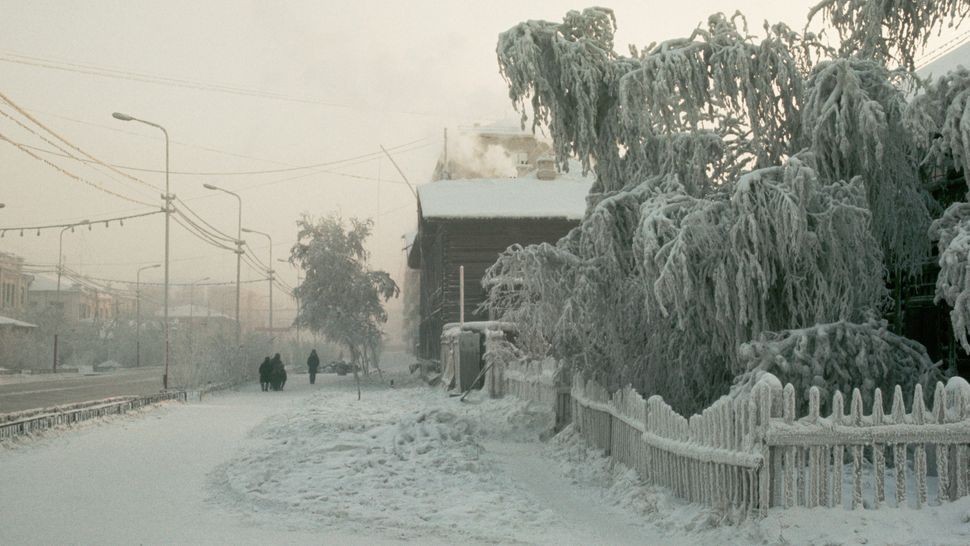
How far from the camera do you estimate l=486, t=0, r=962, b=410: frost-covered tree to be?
9.57m

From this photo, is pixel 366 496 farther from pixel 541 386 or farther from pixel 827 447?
pixel 541 386

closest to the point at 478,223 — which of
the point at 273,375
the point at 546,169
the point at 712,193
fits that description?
the point at 546,169

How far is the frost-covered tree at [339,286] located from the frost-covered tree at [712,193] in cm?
3232

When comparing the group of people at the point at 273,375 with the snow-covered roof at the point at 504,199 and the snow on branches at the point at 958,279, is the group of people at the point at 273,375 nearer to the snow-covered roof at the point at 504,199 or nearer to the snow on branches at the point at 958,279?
the snow-covered roof at the point at 504,199

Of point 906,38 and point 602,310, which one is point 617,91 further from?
point 906,38

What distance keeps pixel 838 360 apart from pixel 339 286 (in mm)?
37570

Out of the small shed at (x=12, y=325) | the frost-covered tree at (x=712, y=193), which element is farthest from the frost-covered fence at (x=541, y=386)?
the small shed at (x=12, y=325)

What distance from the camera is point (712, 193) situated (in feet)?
39.1

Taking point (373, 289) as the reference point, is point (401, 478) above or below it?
below

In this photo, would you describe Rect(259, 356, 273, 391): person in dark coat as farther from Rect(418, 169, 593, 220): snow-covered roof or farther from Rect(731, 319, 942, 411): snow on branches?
Rect(731, 319, 942, 411): snow on branches


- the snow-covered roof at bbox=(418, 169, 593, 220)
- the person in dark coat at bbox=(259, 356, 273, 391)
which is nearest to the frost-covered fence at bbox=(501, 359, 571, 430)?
the snow-covered roof at bbox=(418, 169, 593, 220)

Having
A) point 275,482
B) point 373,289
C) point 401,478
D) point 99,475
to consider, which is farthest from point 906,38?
point 373,289

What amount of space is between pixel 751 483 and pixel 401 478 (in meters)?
4.38

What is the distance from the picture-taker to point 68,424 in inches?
728
